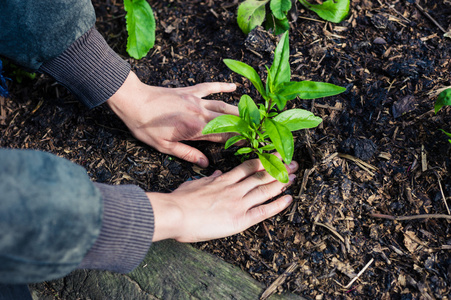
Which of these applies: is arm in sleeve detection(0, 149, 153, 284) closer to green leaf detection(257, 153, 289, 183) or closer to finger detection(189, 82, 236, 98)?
green leaf detection(257, 153, 289, 183)

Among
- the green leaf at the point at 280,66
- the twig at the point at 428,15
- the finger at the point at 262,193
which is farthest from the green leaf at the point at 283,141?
the twig at the point at 428,15

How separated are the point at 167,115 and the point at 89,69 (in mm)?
540

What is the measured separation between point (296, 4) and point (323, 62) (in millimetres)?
546

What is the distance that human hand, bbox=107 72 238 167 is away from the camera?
218 cm

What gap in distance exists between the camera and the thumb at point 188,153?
2199 millimetres

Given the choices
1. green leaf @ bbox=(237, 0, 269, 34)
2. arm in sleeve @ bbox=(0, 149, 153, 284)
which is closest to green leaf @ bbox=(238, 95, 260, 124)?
arm in sleeve @ bbox=(0, 149, 153, 284)

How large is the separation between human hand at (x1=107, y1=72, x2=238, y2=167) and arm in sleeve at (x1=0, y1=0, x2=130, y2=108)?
0.12 meters

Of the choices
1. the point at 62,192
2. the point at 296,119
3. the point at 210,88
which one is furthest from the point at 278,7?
the point at 62,192

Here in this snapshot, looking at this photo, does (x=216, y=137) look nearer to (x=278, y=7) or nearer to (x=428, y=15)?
(x=278, y=7)

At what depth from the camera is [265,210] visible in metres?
1.98

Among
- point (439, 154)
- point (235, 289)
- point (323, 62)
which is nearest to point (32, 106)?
point (235, 289)

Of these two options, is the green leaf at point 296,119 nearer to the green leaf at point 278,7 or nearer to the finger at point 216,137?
the finger at point 216,137

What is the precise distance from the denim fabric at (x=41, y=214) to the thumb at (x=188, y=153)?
881 millimetres

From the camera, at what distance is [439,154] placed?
208 cm
